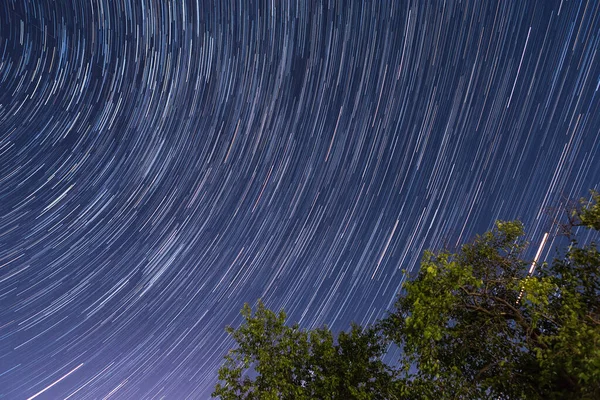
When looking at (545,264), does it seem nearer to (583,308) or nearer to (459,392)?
(583,308)

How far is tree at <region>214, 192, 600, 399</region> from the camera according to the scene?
6.56m

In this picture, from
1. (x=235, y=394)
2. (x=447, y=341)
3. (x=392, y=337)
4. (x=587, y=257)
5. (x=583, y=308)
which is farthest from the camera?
(x=235, y=394)

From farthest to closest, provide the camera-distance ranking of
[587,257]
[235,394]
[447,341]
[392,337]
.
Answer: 1. [235,394]
2. [392,337]
3. [447,341]
4. [587,257]

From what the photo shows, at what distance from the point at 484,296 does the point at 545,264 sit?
4.62 ft

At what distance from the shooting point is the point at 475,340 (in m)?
7.78

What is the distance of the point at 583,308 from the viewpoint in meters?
6.91

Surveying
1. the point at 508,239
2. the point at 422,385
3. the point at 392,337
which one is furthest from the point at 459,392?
the point at 508,239

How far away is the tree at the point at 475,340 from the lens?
656cm

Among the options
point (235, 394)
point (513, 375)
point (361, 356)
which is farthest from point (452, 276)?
point (235, 394)

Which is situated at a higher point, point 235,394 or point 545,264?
point 545,264

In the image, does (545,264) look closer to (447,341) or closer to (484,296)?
(484,296)

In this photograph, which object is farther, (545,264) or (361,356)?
(361,356)

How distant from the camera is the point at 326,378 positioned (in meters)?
9.06

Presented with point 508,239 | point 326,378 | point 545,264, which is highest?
point 508,239
